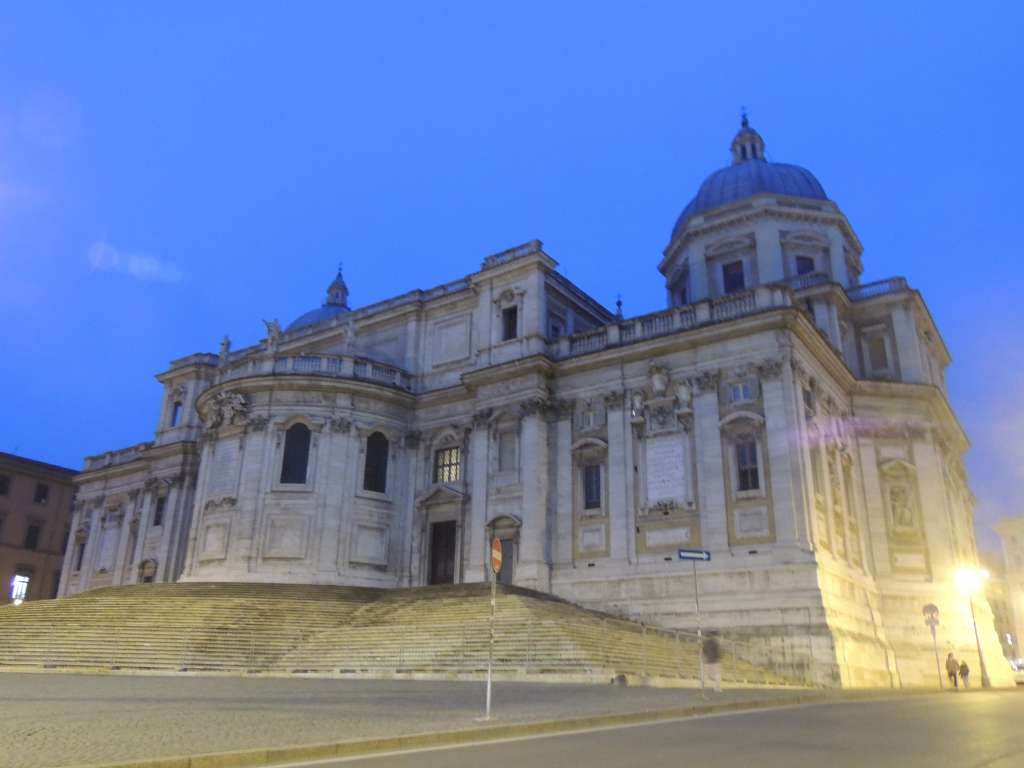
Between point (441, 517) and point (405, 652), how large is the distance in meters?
13.5

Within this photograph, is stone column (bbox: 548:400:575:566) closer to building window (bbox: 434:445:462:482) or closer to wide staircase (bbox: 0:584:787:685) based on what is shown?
wide staircase (bbox: 0:584:787:685)

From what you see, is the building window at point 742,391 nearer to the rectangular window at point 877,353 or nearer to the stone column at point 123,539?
the rectangular window at point 877,353

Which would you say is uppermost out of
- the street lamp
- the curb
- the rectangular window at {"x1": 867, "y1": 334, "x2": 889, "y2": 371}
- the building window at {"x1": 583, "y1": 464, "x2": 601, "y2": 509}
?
the rectangular window at {"x1": 867, "y1": 334, "x2": 889, "y2": 371}

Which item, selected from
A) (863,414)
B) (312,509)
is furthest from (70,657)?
(863,414)

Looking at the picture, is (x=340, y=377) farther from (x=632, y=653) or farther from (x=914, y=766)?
(x=914, y=766)

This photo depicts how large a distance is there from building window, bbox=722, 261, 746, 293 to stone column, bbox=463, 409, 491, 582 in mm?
13985

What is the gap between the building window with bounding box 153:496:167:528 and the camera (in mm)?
48250

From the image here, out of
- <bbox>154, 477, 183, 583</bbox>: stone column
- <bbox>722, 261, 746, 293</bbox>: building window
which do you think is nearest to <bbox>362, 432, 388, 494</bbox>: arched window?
<bbox>154, 477, 183, 583</bbox>: stone column

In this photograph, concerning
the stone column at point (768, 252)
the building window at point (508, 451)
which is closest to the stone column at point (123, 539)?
the building window at point (508, 451)

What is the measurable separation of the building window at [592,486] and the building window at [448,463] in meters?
6.68

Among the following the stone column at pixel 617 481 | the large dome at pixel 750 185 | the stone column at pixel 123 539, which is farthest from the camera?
the stone column at pixel 123 539

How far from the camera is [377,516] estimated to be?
36.2 m

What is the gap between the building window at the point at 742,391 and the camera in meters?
29.2

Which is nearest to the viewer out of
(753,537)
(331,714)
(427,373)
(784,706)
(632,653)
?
(331,714)
